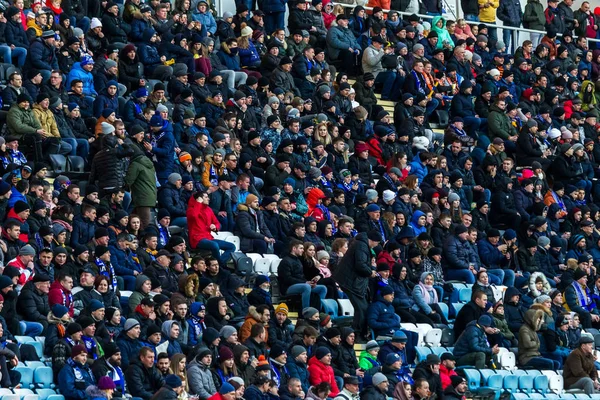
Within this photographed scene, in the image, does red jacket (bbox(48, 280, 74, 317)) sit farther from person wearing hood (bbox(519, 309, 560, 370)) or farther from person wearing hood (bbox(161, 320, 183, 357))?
person wearing hood (bbox(519, 309, 560, 370))

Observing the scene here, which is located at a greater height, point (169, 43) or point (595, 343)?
point (169, 43)

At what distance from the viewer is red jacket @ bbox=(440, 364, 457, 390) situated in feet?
69.2

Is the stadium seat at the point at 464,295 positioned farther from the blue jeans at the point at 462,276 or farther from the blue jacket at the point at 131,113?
the blue jacket at the point at 131,113

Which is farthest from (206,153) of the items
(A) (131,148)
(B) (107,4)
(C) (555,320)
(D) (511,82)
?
(D) (511,82)

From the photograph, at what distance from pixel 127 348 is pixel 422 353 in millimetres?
4570

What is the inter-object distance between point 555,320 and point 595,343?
0.92 metres

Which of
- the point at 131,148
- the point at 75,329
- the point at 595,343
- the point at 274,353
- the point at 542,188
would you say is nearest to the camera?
the point at 75,329

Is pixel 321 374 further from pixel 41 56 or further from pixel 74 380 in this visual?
pixel 41 56

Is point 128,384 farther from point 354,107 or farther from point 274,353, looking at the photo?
point 354,107

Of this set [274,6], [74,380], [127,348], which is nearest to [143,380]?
[127,348]

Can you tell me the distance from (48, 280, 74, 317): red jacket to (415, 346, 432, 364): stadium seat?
483 centimetres

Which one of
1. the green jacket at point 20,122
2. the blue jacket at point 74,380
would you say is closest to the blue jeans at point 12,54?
the green jacket at point 20,122

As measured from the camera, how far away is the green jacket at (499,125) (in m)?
29.1

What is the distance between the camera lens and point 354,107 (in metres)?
27.4
